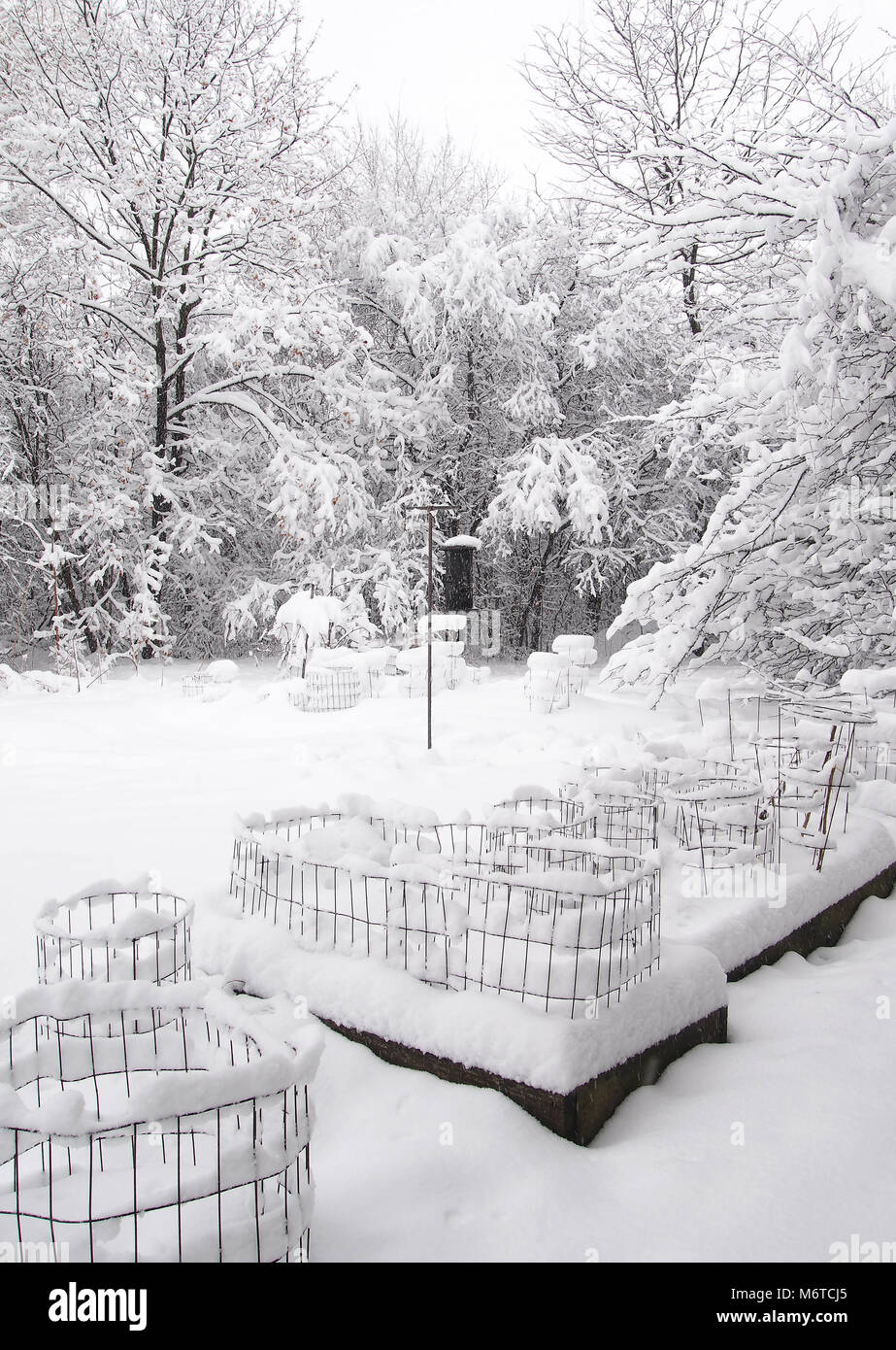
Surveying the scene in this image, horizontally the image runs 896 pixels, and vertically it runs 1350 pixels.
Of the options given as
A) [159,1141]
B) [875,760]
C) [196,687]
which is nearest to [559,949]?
[159,1141]

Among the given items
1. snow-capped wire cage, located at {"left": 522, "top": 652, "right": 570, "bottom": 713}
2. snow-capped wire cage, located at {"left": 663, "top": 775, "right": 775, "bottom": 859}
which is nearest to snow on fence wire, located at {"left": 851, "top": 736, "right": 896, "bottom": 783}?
snow-capped wire cage, located at {"left": 663, "top": 775, "right": 775, "bottom": 859}

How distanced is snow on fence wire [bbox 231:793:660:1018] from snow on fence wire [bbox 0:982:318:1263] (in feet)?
3.12

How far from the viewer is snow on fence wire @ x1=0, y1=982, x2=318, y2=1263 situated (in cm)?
212

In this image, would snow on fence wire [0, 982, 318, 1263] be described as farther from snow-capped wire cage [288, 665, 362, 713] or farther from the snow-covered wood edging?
snow-capped wire cage [288, 665, 362, 713]

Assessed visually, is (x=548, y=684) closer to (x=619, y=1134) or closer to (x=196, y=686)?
(x=196, y=686)

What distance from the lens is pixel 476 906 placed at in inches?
158

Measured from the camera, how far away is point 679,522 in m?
16.8

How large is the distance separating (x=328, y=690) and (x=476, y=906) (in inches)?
318

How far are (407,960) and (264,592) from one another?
13.4 metres

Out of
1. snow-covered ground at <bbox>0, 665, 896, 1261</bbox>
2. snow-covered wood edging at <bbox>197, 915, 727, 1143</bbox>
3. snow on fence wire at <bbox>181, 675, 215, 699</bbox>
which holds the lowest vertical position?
snow-covered ground at <bbox>0, 665, 896, 1261</bbox>

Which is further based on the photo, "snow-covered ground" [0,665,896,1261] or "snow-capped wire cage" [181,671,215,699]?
"snow-capped wire cage" [181,671,215,699]
